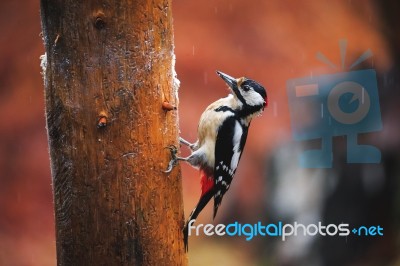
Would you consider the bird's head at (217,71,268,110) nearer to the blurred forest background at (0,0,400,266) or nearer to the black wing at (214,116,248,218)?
the black wing at (214,116,248,218)

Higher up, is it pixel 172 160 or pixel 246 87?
pixel 246 87

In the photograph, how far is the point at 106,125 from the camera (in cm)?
183

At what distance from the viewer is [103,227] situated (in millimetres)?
1851

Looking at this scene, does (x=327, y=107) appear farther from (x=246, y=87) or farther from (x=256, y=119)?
(x=246, y=87)

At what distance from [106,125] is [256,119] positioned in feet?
7.65

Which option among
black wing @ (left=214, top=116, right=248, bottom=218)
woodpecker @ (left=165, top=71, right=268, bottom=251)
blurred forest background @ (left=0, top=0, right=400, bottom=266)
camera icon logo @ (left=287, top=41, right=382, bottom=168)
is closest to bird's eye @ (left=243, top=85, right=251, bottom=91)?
woodpecker @ (left=165, top=71, right=268, bottom=251)

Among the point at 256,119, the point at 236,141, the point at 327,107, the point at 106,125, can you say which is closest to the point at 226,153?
the point at 236,141

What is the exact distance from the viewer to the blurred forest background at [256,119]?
3.97m

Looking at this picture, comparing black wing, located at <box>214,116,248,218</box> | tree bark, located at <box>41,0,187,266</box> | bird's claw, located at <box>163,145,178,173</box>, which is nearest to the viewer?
tree bark, located at <box>41,0,187,266</box>

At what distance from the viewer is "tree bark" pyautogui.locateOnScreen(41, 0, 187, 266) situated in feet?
5.98

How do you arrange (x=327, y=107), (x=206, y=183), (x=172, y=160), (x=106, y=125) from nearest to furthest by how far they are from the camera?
(x=106, y=125)
(x=172, y=160)
(x=206, y=183)
(x=327, y=107)

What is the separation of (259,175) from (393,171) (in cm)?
103

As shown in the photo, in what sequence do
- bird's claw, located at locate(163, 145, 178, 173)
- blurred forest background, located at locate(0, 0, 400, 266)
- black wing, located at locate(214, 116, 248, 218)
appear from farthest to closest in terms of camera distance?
blurred forest background, located at locate(0, 0, 400, 266)
black wing, located at locate(214, 116, 248, 218)
bird's claw, located at locate(163, 145, 178, 173)

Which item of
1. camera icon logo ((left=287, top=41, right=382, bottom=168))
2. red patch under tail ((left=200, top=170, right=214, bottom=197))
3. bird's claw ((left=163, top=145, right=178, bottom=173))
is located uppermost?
camera icon logo ((left=287, top=41, right=382, bottom=168))
